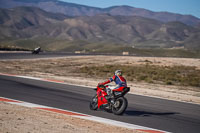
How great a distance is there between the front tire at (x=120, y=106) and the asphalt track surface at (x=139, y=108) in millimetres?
173

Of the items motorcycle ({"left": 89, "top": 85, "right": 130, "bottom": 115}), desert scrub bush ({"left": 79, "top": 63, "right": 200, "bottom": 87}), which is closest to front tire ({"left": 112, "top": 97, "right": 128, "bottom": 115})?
motorcycle ({"left": 89, "top": 85, "right": 130, "bottom": 115})

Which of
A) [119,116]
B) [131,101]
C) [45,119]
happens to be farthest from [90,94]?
[45,119]

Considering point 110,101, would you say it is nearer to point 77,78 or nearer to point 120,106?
point 120,106

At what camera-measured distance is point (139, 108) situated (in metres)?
12.6

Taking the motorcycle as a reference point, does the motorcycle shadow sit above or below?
below

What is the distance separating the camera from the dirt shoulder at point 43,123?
8.16m

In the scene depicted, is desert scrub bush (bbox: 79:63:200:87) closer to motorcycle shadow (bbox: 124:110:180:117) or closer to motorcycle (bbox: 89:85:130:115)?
motorcycle shadow (bbox: 124:110:180:117)

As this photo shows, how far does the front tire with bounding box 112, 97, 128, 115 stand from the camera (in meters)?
10.5

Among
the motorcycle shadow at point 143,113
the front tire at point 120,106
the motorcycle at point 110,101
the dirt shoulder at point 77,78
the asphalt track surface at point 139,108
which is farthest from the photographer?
the dirt shoulder at point 77,78

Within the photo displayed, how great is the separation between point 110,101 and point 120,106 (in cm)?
42

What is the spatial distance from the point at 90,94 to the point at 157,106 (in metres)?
3.74

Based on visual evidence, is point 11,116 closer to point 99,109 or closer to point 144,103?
point 99,109

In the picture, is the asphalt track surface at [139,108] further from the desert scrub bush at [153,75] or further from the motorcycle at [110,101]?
the desert scrub bush at [153,75]

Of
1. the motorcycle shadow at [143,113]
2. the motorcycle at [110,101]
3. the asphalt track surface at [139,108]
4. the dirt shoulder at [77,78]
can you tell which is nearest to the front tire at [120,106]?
the motorcycle at [110,101]
